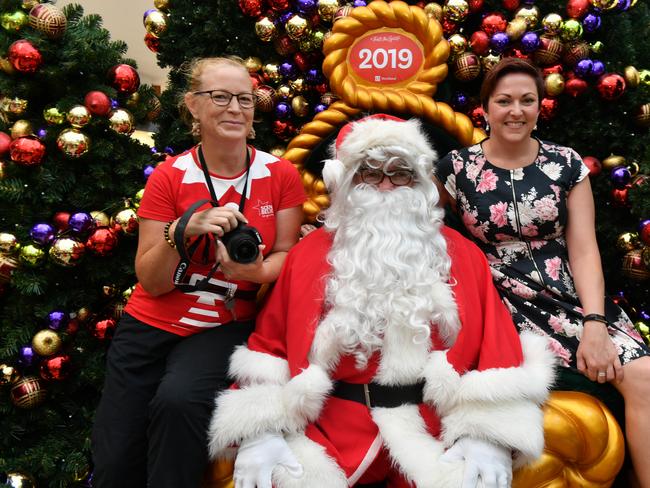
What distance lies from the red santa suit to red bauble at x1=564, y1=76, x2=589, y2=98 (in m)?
1.30

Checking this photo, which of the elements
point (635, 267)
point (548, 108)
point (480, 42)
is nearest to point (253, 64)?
point (480, 42)

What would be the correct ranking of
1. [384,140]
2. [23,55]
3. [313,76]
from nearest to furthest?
[384,140] → [23,55] → [313,76]

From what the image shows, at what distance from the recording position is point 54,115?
2.47m

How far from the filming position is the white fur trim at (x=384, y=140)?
1821mm

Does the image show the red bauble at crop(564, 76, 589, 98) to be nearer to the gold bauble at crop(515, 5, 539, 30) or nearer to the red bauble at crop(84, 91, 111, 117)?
the gold bauble at crop(515, 5, 539, 30)

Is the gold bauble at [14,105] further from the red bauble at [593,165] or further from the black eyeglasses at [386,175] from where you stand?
the red bauble at [593,165]

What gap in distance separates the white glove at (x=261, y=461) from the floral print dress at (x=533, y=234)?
0.96 m

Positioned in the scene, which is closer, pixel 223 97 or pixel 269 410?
pixel 269 410

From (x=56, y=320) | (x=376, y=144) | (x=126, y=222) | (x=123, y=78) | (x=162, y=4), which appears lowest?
(x=56, y=320)

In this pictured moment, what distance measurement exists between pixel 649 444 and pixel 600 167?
1.38 meters

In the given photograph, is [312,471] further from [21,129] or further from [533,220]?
[21,129]

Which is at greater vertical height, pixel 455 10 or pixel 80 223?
pixel 455 10

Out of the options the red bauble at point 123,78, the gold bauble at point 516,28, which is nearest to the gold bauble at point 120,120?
the red bauble at point 123,78

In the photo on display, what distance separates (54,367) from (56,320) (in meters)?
0.21
